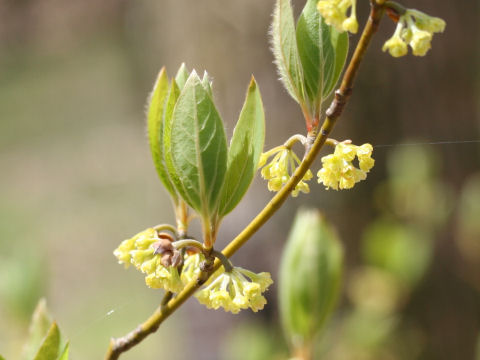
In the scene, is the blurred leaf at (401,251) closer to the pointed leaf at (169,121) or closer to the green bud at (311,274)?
the green bud at (311,274)

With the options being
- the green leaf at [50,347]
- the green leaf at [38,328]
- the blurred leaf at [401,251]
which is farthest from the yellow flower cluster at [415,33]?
the blurred leaf at [401,251]

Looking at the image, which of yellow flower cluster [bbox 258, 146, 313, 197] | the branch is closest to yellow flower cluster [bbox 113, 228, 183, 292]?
the branch

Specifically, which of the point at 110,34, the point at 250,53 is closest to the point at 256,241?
the point at 250,53

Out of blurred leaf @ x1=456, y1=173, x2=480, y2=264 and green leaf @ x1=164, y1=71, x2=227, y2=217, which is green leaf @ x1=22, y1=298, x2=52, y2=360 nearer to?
green leaf @ x1=164, y1=71, x2=227, y2=217

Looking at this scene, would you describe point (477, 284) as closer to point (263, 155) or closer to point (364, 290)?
point (364, 290)

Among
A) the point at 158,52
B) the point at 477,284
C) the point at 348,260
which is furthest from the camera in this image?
the point at 158,52
